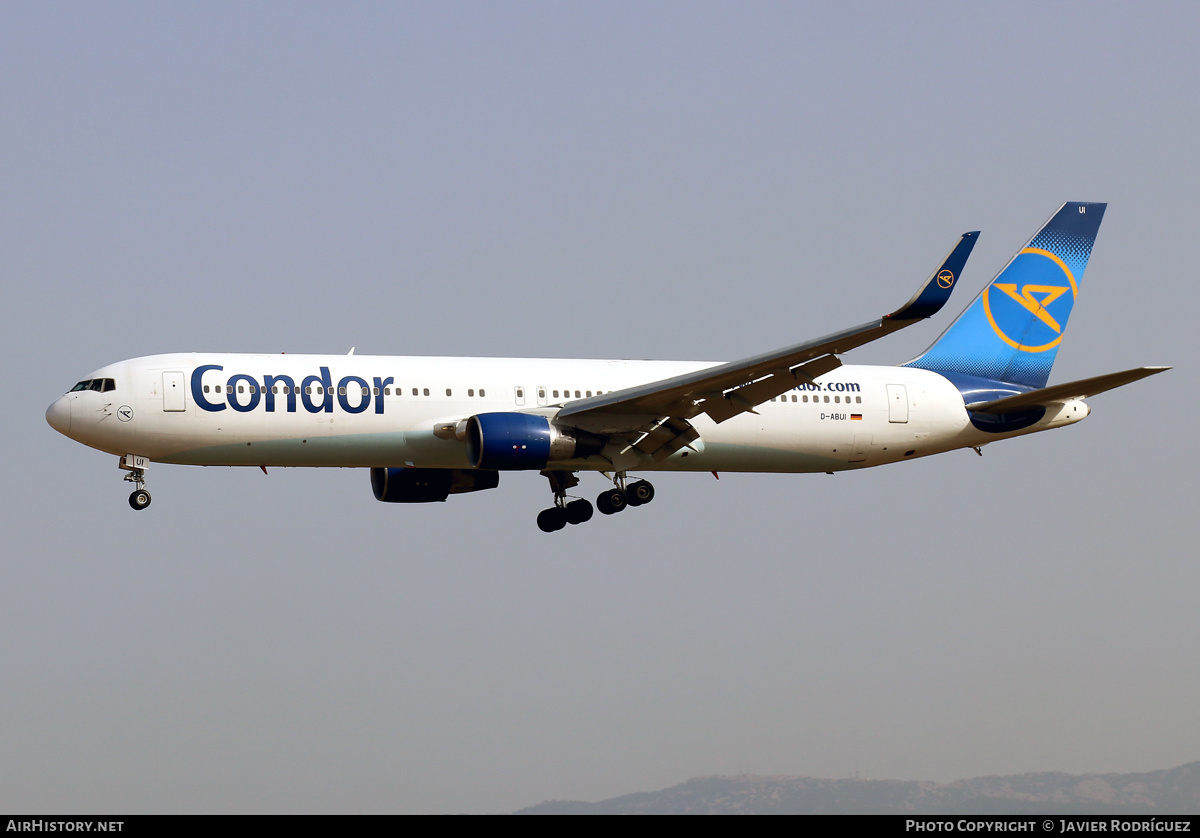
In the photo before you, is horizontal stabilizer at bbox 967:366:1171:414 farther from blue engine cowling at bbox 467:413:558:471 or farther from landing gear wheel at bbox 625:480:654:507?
blue engine cowling at bbox 467:413:558:471

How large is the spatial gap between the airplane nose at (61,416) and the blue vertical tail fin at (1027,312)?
25310 mm

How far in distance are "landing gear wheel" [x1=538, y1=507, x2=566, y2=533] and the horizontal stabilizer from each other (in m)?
13.0

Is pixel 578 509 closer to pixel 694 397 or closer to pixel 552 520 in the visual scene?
pixel 552 520

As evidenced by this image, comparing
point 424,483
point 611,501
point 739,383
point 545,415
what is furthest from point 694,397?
point 424,483

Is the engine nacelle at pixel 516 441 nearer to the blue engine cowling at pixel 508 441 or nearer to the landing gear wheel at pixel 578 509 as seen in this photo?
the blue engine cowling at pixel 508 441

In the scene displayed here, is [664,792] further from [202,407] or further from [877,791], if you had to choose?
[202,407]

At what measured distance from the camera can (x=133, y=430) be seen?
35.8 meters

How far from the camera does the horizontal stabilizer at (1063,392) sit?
3606cm

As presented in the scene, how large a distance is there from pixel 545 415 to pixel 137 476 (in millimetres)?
11096

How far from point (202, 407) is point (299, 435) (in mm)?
2595

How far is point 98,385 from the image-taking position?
36.3 meters

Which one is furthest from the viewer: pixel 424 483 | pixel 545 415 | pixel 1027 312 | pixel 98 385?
pixel 1027 312

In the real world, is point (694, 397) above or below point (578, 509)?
above

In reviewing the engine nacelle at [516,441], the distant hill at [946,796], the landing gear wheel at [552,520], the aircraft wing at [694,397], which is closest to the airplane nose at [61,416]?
the engine nacelle at [516,441]
